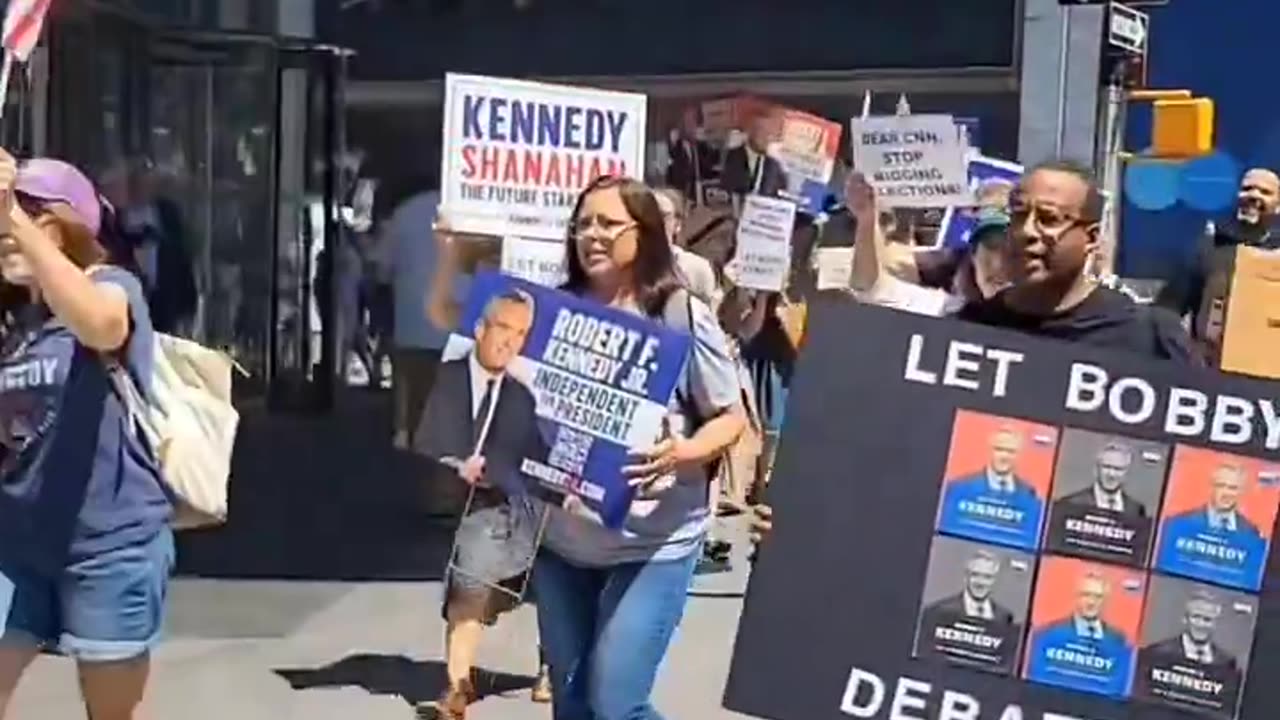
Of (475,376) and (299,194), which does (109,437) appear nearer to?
(475,376)

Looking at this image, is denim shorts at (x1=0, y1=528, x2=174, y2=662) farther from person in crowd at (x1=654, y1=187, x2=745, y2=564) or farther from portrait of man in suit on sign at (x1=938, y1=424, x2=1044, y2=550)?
portrait of man in suit on sign at (x1=938, y1=424, x2=1044, y2=550)

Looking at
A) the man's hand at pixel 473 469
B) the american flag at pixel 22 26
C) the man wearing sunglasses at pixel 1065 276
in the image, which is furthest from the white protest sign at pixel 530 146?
the man wearing sunglasses at pixel 1065 276

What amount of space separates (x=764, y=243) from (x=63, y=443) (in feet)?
18.8

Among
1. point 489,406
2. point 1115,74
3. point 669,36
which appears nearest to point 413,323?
point 1115,74

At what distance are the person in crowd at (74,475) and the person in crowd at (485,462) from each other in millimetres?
781

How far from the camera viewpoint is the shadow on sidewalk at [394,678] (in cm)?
717

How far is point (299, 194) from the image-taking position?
14555mm

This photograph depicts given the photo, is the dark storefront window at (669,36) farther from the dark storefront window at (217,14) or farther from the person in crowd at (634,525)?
the person in crowd at (634,525)

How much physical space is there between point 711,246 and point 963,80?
5.90 m

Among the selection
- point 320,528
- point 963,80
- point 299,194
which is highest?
point 963,80

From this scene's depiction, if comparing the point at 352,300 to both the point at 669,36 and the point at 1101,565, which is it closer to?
the point at 669,36

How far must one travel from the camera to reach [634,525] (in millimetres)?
4773

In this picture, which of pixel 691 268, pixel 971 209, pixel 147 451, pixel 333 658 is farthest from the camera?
pixel 971 209

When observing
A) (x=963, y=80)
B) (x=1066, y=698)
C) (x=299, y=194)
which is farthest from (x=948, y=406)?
(x=963, y=80)
